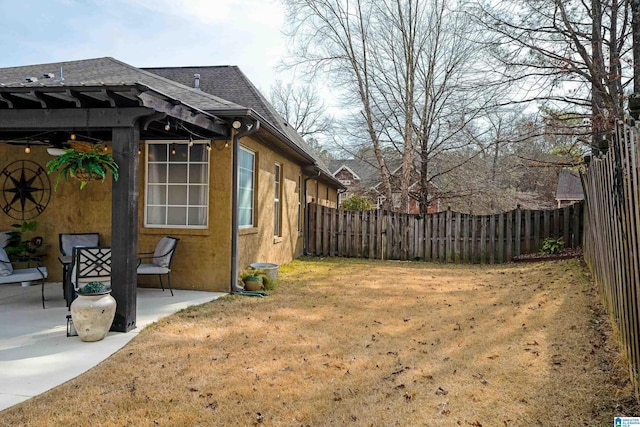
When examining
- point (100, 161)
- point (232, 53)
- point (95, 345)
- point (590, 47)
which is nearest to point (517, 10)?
point (590, 47)

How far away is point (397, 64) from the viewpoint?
17109 mm

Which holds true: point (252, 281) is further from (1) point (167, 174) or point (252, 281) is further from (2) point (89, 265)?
(2) point (89, 265)

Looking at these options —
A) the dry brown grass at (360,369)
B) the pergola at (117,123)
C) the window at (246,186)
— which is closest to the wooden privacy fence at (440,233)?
the window at (246,186)

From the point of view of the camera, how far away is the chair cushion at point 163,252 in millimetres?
6074

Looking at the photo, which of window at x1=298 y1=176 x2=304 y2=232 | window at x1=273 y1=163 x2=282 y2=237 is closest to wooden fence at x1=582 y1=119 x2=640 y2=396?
window at x1=273 y1=163 x2=282 y2=237

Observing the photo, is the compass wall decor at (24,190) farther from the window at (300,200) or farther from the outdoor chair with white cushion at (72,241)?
the window at (300,200)

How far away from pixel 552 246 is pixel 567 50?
4.65 meters

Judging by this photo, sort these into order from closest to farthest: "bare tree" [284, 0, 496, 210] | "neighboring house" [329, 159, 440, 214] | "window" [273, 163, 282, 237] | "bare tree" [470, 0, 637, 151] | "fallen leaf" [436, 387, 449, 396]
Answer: "fallen leaf" [436, 387, 449, 396]
"bare tree" [470, 0, 637, 151]
"window" [273, 163, 282, 237]
"bare tree" [284, 0, 496, 210]
"neighboring house" [329, 159, 440, 214]

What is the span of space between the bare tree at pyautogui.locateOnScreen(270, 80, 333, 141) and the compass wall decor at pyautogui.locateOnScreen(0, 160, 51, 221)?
24772mm

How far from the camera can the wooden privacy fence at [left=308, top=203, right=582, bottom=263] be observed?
1072cm

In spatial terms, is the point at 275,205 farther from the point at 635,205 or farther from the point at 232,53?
the point at 232,53

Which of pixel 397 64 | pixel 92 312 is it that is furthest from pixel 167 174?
pixel 397 64

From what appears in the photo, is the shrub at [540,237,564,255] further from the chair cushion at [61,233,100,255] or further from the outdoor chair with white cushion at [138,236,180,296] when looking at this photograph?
the chair cushion at [61,233,100,255]

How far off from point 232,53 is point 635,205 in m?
16.2
